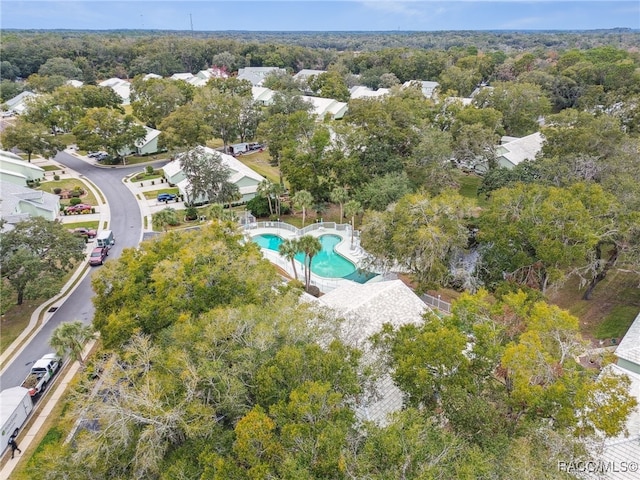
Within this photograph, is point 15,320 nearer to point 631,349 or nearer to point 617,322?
point 631,349

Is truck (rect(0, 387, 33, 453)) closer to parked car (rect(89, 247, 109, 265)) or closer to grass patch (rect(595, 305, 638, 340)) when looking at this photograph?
parked car (rect(89, 247, 109, 265))

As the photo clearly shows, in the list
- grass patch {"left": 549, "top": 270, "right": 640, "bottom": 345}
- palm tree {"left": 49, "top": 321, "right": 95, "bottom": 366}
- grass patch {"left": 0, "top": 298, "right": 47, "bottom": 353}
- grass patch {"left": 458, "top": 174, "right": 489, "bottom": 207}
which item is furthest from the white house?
grass patch {"left": 0, "top": 298, "right": 47, "bottom": 353}

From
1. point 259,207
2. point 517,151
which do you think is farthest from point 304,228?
point 517,151

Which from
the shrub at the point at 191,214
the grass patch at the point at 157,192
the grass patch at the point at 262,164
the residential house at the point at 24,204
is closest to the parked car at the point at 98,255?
the residential house at the point at 24,204

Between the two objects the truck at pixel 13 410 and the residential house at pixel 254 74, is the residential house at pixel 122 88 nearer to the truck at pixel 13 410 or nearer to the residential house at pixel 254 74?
the residential house at pixel 254 74

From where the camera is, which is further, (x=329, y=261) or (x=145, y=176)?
(x=145, y=176)

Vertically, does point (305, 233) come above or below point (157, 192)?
above

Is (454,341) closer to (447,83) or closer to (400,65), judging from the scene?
(447,83)

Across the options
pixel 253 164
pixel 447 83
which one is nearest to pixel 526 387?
pixel 253 164
